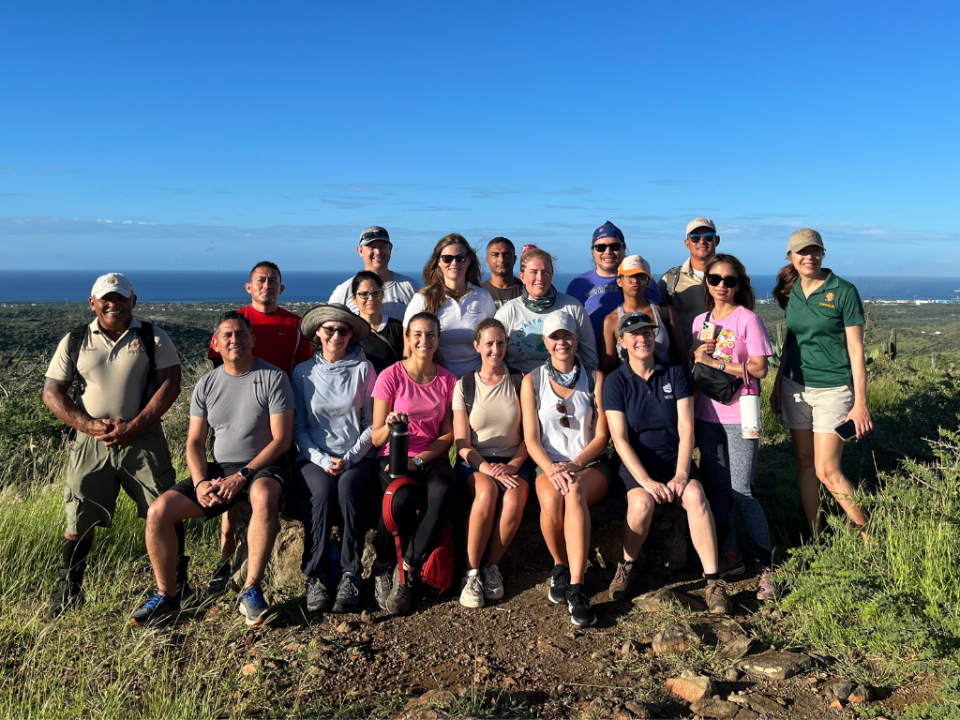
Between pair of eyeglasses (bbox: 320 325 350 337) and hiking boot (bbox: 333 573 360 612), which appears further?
pair of eyeglasses (bbox: 320 325 350 337)

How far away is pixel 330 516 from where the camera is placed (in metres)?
4.89

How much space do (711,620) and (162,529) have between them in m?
3.69

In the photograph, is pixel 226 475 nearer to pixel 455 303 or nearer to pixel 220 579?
pixel 220 579

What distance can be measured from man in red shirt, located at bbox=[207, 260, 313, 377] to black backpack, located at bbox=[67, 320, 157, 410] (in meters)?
0.69

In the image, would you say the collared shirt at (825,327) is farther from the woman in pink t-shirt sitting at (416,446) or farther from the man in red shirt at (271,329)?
the man in red shirt at (271,329)

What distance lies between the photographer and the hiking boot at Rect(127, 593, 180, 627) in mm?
4496

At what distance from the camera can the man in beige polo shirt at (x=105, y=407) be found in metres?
4.96

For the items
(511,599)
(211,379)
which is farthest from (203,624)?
(511,599)

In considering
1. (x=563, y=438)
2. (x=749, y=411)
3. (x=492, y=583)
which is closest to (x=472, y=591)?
(x=492, y=583)

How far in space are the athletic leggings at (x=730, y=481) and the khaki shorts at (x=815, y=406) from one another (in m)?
0.46

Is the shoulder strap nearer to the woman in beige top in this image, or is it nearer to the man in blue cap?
the woman in beige top

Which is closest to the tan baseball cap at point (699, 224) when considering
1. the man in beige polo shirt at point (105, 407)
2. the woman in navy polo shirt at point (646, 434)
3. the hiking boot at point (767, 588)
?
the woman in navy polo shirt at point (646, 434)

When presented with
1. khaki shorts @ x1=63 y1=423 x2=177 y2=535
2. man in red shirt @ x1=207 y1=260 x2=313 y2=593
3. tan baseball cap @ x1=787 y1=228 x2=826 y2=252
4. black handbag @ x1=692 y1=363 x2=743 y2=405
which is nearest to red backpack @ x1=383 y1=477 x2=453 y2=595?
man in red shirt @ x1=207 y1=260 x2=313 y2=593

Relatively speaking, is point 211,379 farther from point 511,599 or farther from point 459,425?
point 511,599
